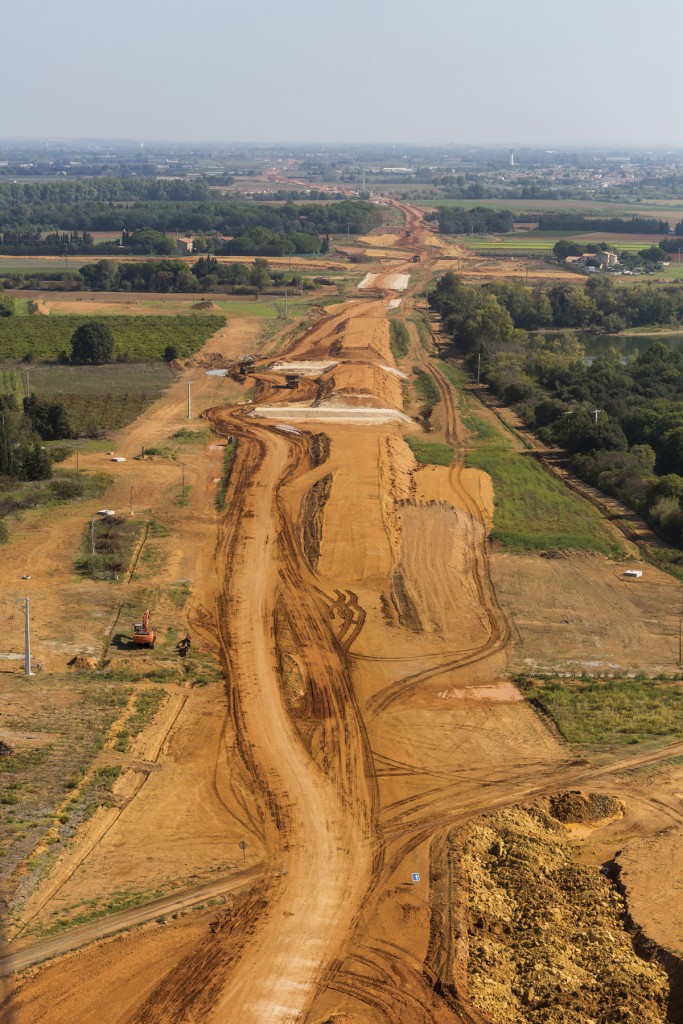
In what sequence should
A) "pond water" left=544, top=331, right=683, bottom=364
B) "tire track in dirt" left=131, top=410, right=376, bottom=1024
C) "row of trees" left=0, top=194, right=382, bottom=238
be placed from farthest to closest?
"row of trees" left=0, top=194, right=382, bottom=238 < "pond water" left=544, top=331, right=683, bottom=364 < "tire track in dirt" left=131, top=410, right=376, bottom=1024

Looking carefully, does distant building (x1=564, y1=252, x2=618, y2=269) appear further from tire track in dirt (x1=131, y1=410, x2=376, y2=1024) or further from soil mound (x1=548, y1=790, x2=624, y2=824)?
soil mound (x1=548, y1=790, x2=624, y2=824)

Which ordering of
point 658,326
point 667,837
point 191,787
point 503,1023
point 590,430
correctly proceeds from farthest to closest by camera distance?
1. point 658,326
2. point 590,430
3. point 191,787
4. point 667,837
5. point 503,1023

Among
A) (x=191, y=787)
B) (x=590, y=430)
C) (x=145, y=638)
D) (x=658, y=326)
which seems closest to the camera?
(x=191, y=787)

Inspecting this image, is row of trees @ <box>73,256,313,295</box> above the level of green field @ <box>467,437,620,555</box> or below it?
below

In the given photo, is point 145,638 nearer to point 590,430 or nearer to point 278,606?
point 278,606

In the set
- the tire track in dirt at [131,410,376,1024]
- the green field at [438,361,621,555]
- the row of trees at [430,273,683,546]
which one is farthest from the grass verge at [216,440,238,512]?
the row of trees at [430,273,683,546]

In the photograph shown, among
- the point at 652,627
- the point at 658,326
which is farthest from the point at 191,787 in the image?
the point at 658,326

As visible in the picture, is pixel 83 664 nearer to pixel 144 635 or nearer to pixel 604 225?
→ pixel 144 635
